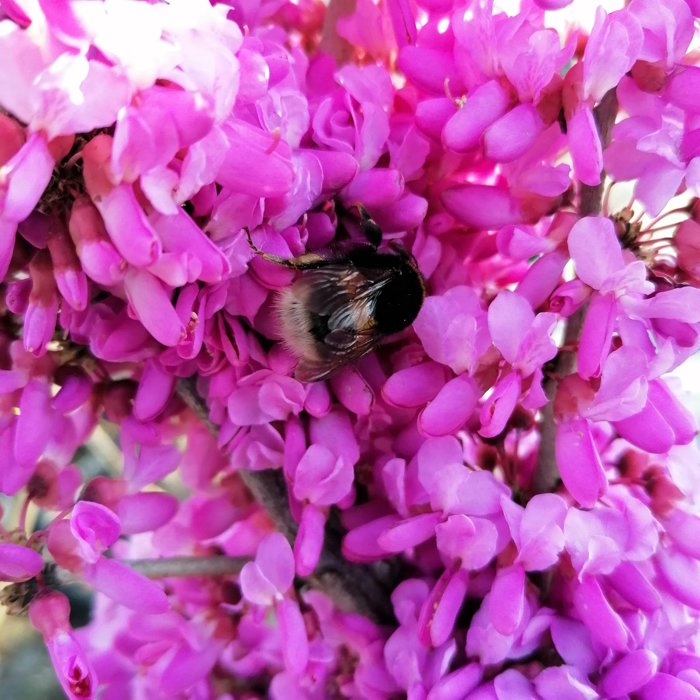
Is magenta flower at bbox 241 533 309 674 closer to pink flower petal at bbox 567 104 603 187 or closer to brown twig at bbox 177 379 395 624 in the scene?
brown twig at bbox 177 379 395 624

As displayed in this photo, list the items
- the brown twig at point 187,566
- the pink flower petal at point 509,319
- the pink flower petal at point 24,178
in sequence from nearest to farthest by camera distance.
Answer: the pink flower petal at point 24,178 < the pink flower petal at point 509,319 < the brown twig at point 187,566

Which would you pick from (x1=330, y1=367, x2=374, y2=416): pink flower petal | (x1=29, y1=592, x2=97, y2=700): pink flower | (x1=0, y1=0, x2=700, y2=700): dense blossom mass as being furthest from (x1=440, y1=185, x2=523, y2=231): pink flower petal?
(x1=29, y1=592, x2=97, y2=700): pink flower

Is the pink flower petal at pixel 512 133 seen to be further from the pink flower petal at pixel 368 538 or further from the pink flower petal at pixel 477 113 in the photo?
the pink flower petal at pixel 368 538

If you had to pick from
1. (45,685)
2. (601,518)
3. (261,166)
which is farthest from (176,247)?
(45,685)

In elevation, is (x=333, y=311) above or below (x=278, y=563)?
above

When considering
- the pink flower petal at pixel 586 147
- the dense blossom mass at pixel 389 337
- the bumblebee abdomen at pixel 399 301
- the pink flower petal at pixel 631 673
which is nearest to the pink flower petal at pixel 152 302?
the dense blossom mass at pixel 389 337

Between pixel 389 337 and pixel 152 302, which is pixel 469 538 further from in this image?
pixel 152 302

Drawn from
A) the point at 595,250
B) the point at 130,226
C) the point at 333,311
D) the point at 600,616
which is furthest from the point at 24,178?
the point at 600,616
